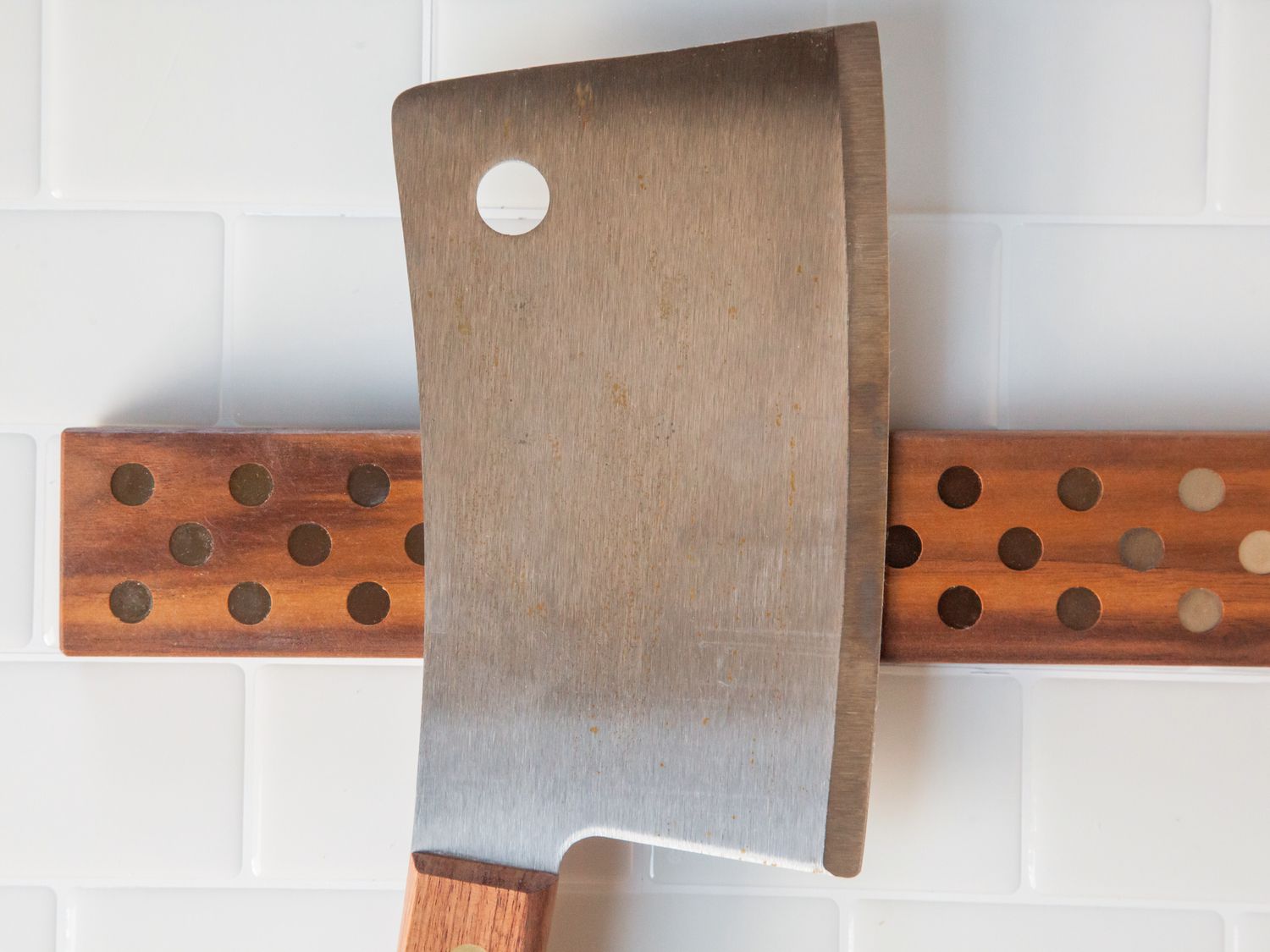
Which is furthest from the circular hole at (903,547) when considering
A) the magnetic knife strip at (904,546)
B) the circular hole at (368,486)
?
the circular hole at (368,486)

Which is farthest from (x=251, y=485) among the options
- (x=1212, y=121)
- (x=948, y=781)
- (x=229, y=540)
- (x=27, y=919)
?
(x=1212, y=121)

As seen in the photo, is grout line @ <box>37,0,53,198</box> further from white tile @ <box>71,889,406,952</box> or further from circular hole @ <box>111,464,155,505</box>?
white tile @ <box>71,889,406,952</box>

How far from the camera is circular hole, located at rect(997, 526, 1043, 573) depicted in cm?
40

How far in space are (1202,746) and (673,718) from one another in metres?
0.26

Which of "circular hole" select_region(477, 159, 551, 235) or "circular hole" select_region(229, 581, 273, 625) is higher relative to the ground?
"circular hole" select_region(477, 159, 551, 235)

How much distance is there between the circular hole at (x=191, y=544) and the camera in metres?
0.41

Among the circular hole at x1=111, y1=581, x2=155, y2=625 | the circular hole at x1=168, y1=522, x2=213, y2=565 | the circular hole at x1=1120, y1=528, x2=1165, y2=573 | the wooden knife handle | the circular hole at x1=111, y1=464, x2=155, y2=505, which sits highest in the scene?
the circular hole at x1=111, y1=464, x2=155, y2=505

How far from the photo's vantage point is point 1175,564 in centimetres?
40

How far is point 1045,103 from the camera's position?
1.39ft

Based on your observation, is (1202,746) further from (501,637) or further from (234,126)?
(234,126)

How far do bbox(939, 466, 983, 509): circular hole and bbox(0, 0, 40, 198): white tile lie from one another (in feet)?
1.42

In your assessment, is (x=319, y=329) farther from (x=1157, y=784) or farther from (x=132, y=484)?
(x=1157, y=784)

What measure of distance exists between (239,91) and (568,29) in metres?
0.15

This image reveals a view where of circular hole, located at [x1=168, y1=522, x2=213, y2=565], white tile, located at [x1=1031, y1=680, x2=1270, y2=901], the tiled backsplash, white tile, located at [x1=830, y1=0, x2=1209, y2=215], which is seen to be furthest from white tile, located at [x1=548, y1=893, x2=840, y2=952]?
white tile, located at [x1=830, y1=0, x2=1209, y2=215]
